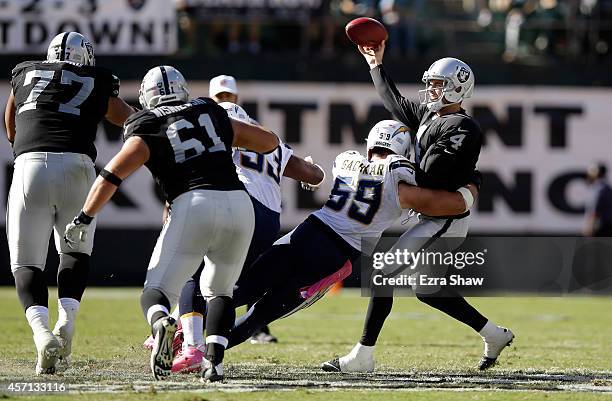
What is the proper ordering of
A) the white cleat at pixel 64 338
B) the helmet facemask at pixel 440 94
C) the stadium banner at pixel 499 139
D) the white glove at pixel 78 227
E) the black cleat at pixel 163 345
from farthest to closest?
the stadium banner at pixel 499 139, the helmet facemask at pixel 440 94, the white cleat at pixel 64 338, the white glove at pixel 78 227, the black cleat at pixel 163 345

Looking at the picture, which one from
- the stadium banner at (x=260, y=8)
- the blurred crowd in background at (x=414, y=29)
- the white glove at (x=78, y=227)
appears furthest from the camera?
the blurred crowd in background at (x=414, y=29)

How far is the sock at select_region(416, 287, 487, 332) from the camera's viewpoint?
737cm

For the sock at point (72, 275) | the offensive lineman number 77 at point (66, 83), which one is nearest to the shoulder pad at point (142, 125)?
the offensive lineman number 77 at point (66, 83)

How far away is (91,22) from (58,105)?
9.93 metres

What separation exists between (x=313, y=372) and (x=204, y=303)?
809 millimetres

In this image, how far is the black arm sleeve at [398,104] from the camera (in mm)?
8031

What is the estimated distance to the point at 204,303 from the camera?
23.7 ft

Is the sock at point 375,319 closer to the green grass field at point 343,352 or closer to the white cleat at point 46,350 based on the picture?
the green grass field at point 343,352

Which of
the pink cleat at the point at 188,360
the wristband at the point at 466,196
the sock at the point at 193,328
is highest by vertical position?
the wristband at the point at 466,196

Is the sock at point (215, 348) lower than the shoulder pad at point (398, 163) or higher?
lower

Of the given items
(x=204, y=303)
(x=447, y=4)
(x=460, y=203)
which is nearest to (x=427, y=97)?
(x=460, y=203)

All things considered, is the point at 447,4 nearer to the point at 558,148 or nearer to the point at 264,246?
the point at 558,148

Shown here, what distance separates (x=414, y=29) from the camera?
17547 millimetres

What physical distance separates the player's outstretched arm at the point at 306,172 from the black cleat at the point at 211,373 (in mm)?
1637
